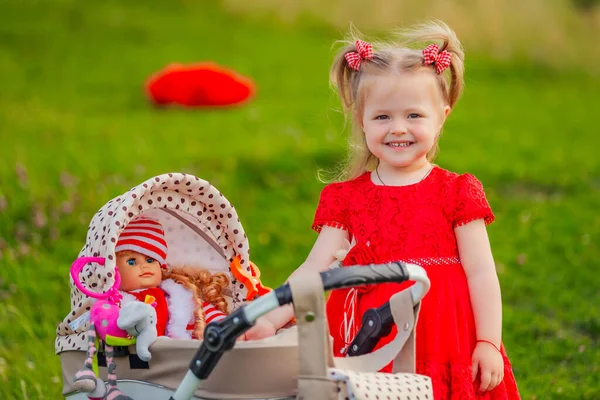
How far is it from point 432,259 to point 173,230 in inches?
41.9

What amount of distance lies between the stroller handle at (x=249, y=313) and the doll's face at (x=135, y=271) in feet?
2.94

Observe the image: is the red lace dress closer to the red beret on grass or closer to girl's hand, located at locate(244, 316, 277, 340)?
girl's hand, located at locate(244, 316, 277, 340)

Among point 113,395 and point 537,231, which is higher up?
point 537,231

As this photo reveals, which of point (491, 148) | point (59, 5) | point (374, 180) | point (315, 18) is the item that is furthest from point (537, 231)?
point (59, 5)

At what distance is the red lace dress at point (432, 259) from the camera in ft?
10.1

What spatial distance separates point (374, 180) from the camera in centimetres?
339

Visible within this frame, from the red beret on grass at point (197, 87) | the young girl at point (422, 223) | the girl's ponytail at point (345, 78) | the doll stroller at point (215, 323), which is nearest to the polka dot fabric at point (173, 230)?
the doll stroller at point (215, 323)

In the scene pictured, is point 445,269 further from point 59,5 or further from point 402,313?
point 59,5

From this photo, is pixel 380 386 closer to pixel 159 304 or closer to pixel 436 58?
pixel 159 304

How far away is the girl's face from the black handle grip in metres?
0.73

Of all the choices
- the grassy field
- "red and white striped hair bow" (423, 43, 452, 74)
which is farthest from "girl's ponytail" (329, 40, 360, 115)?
the grassy field

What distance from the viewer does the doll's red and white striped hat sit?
11.2 ft

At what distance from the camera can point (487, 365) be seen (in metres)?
3.05

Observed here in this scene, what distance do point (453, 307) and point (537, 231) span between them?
4.14 metres
